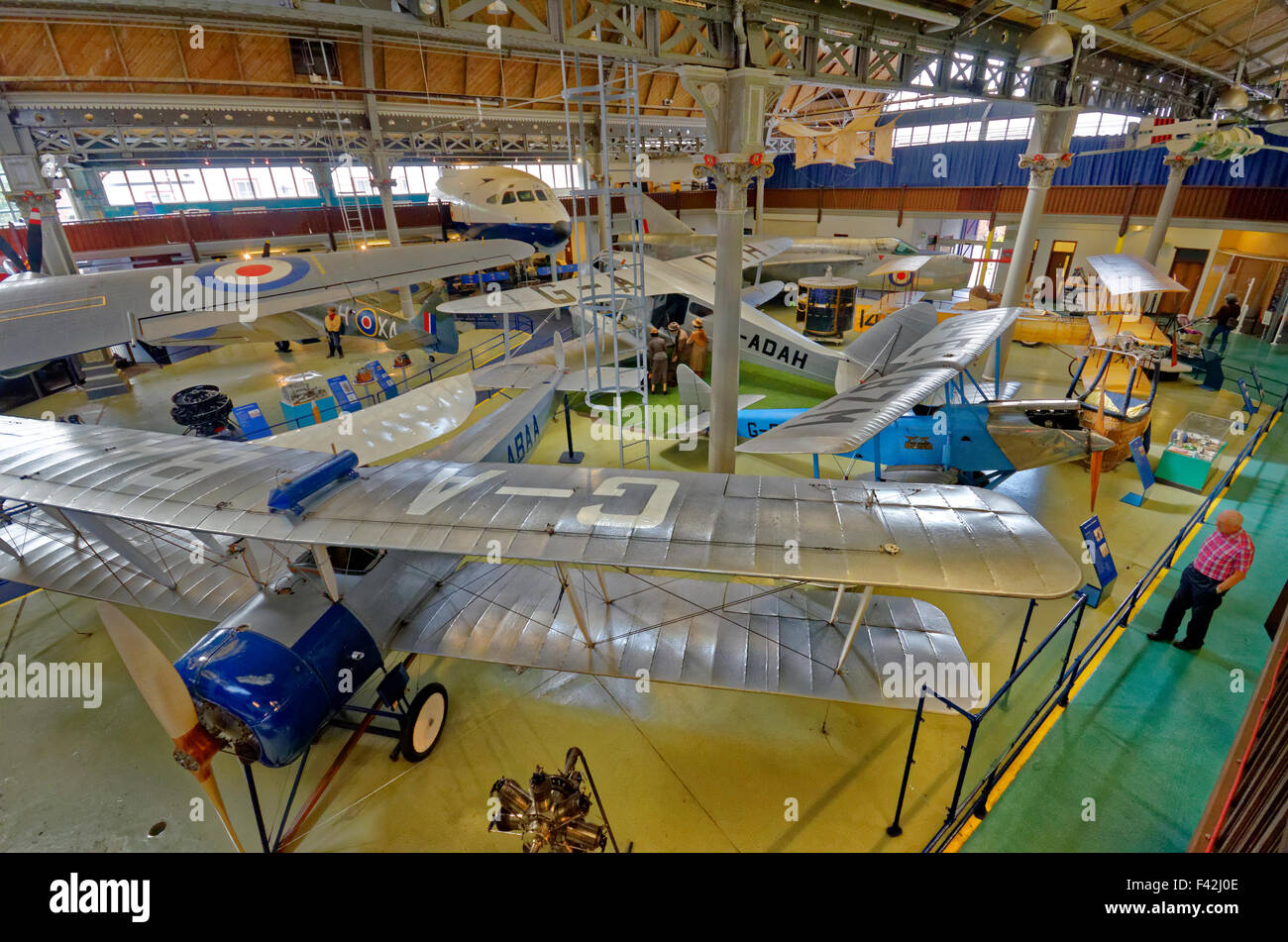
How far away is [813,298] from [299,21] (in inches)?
567

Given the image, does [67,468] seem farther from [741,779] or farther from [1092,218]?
[1092,218]

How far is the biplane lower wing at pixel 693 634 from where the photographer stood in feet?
15.0

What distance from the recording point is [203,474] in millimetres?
4668

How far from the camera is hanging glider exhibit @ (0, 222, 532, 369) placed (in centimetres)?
795

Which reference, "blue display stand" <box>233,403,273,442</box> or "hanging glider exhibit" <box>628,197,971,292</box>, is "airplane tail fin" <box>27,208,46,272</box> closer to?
"blue display stand" <box>233,403,273,442</box>

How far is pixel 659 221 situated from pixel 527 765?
20.0 meters

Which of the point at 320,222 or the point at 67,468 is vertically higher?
the point at 320,222

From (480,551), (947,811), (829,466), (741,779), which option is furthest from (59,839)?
(829,466)

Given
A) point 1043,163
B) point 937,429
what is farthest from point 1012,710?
point 1043,163

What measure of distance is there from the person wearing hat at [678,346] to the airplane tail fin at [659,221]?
27.7ft

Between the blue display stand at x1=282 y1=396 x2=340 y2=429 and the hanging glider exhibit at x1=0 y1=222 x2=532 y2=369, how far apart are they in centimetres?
167

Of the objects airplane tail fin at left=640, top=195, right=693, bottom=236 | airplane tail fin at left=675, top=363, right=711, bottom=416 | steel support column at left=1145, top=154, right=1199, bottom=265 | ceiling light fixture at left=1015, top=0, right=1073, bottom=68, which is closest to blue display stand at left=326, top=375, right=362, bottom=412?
airplane tail fin at left=675, top=363, right=711, bottom=416

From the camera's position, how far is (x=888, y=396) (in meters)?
6.98

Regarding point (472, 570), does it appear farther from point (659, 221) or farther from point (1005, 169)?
point (1005, 169)
